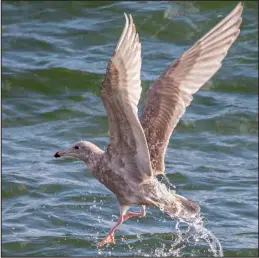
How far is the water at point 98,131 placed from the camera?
10.1m

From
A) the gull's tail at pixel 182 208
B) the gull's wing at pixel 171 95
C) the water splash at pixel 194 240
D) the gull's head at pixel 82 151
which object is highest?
the gull's wing at pixel 171 95

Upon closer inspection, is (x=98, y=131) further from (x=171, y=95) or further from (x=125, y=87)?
(x=125, y=87)

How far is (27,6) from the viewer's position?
15.3 meters

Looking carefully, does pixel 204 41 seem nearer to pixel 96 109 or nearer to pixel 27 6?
pixel 96 109

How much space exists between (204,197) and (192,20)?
4.36 m

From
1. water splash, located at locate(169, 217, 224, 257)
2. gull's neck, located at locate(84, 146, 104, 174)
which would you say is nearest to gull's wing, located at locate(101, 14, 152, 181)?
gull's neck, located at locate(84, 146, 104, 174)

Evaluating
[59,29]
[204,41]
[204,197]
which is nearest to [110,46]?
[59,29]

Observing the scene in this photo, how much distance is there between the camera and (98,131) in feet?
41.5

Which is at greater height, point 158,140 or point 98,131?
point 98,131

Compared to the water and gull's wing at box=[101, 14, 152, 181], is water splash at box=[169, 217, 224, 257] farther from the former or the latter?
gull's wing at box=[101, 14, 152, 181]

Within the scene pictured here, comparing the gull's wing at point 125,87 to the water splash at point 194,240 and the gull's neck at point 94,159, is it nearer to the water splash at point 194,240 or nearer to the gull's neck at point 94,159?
the gull's neck at point 94,159

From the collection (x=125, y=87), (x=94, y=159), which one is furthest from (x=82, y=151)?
(x=125, y=87)

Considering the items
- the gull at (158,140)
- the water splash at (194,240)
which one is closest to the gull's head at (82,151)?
the gull at (158,140)

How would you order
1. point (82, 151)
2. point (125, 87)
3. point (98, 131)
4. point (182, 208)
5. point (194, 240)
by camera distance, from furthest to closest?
point (98, 131) → point (194, 240) → point (82, 151) → point (182, 208) → point (125, 87)
